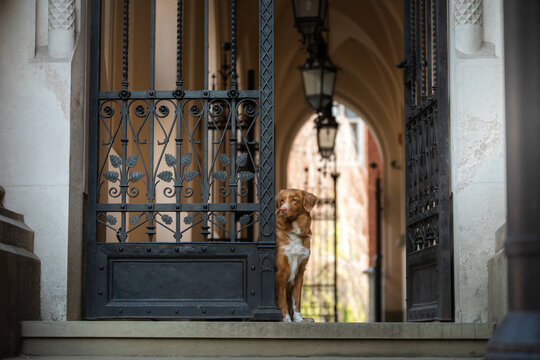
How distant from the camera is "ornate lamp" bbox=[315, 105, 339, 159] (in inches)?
543

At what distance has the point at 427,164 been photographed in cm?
732

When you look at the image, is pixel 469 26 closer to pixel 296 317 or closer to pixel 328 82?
pixel 296 317

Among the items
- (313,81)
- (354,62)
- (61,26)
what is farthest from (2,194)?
(354,62)

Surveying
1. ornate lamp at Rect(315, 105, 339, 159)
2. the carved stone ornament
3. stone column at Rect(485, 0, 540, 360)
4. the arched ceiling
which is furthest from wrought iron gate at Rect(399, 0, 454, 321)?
the arched ceiling

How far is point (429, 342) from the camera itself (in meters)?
5.88

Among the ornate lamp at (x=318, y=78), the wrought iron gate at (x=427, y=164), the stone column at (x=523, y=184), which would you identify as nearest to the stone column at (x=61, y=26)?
the wrought iron gate at (x=427, y=164)

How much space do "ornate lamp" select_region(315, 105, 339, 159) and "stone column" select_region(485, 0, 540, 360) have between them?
1081 cm

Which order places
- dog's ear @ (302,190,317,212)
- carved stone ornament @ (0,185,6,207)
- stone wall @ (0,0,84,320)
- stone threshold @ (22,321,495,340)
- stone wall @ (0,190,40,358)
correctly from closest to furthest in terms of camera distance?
stone wall @ (0,190,40,358) → stone threshold @ (22,321,495,340) → carved stone ornament @ (0,185,6,207) → stone wall @ (0,0,84,320) → dog's ear @ (302,190,317,212)

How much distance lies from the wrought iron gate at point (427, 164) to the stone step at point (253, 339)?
0.79 metres

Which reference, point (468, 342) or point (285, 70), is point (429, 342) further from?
point (285, 70)

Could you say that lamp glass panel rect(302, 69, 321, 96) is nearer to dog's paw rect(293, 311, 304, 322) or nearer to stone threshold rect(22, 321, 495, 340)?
dog's paw rect(293, 311, 304, 322)

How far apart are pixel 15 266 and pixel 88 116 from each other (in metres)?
1.50

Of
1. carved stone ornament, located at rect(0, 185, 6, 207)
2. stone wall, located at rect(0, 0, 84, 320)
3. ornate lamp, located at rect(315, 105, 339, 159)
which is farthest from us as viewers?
ornate lamp, located at rect(315, 105, 339, 159)

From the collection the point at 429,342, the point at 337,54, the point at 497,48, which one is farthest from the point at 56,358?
the point at 337,54
